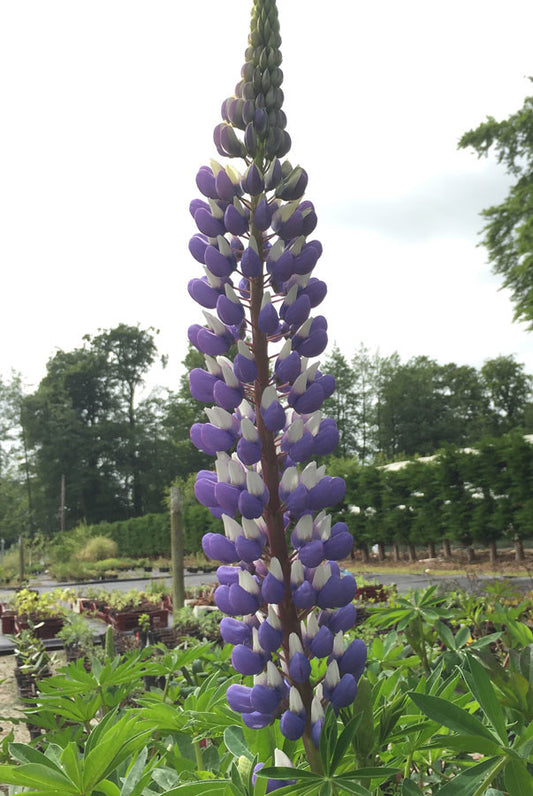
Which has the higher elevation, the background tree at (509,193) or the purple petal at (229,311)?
the background tree at (509,193)

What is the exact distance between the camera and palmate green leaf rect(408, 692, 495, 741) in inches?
37.8

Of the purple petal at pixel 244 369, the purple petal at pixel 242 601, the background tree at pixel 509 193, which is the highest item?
the background tree at pixel 509 193

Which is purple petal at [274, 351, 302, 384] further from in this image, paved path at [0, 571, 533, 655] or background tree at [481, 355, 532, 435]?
background tree at [481, 355, 532, 435]

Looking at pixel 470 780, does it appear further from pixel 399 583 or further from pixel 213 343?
pixel 399 583

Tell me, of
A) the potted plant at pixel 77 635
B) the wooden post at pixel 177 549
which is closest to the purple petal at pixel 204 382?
the potted plant at pixel 77 635

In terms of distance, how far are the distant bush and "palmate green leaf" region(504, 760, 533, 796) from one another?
36284 mm

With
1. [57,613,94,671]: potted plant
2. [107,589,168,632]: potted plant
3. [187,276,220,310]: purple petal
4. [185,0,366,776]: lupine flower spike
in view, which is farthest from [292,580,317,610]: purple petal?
[107,589,168,632]: potted plant

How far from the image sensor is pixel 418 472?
2133 centimetres

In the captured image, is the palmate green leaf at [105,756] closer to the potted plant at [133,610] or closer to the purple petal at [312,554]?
the purple petal at [312,554]

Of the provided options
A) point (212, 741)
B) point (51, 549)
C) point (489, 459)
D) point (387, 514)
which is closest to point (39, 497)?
point (51, 549)

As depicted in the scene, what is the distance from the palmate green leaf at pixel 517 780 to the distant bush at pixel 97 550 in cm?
3628

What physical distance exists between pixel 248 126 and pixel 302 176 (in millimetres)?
191

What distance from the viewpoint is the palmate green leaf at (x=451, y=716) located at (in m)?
0.96

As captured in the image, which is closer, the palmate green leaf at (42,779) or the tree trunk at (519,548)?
the palmate green leaf at (42,779)
